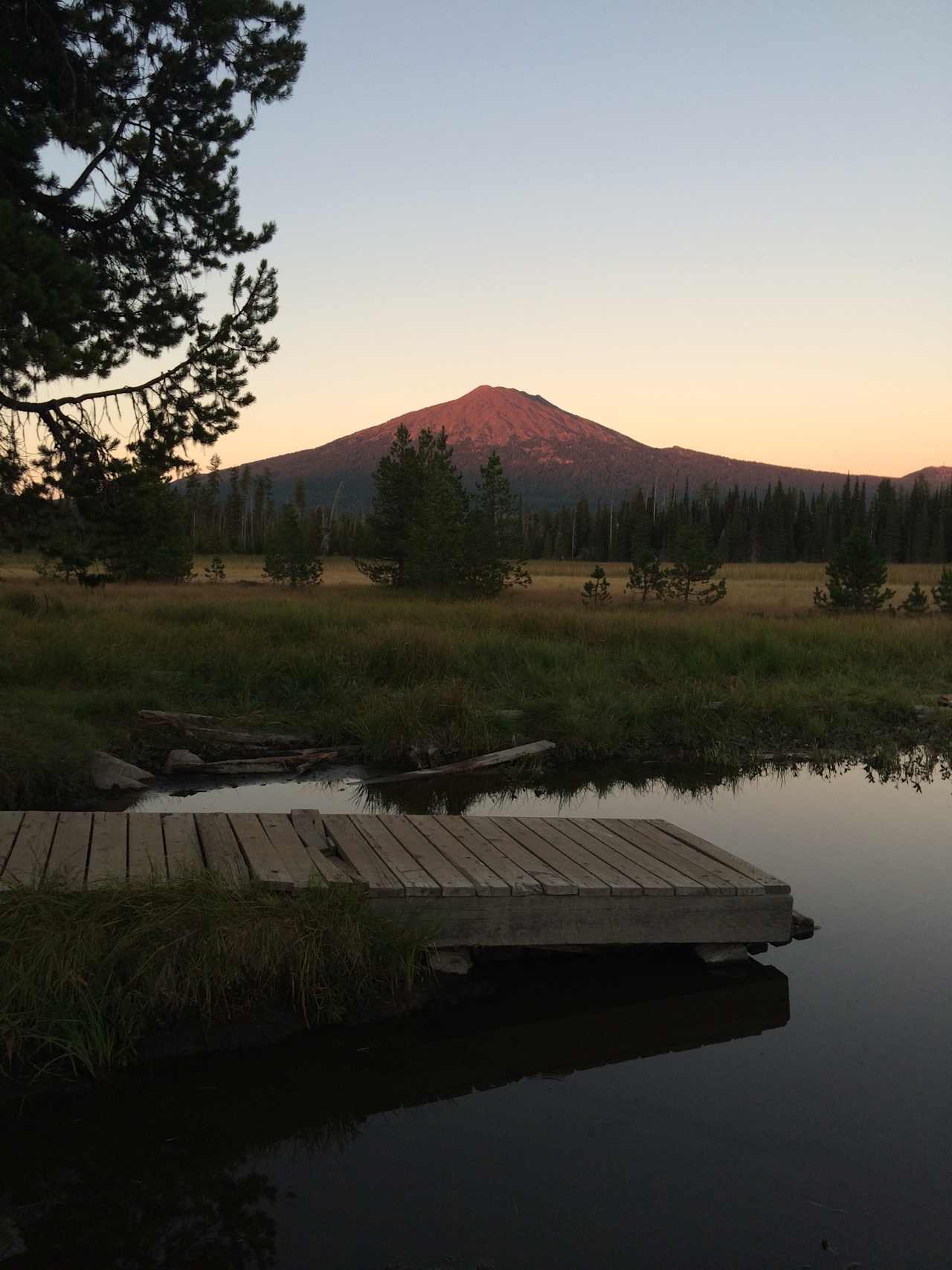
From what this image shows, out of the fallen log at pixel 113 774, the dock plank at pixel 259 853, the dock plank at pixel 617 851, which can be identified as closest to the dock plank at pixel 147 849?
the dock plank at pixel 259 853

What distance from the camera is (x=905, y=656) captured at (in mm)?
16484

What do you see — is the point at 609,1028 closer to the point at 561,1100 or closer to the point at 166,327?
the point at 561,1100

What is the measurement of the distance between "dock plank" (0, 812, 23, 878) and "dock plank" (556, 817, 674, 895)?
3.17 m

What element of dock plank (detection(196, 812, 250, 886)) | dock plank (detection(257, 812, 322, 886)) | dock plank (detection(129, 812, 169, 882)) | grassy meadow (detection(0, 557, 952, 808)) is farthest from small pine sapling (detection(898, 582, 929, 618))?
dock plank (detection(129, 812, 169, 882))

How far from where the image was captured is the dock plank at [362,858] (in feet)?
16.8

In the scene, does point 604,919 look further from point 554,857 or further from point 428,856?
point 428,856

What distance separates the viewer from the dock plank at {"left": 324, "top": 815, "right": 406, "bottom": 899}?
513cm

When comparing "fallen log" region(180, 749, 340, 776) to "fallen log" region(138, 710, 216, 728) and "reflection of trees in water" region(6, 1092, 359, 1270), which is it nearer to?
"fallen log" region(138, 710, 216, 728)

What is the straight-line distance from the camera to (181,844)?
19.1 ft

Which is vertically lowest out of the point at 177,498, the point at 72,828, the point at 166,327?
the point at 72,828

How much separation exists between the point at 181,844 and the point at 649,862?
2617mm

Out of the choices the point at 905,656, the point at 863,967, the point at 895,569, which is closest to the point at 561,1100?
the point at 863,967

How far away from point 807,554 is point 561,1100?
298 feet

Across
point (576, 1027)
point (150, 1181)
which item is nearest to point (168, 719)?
point (576, 1027)
